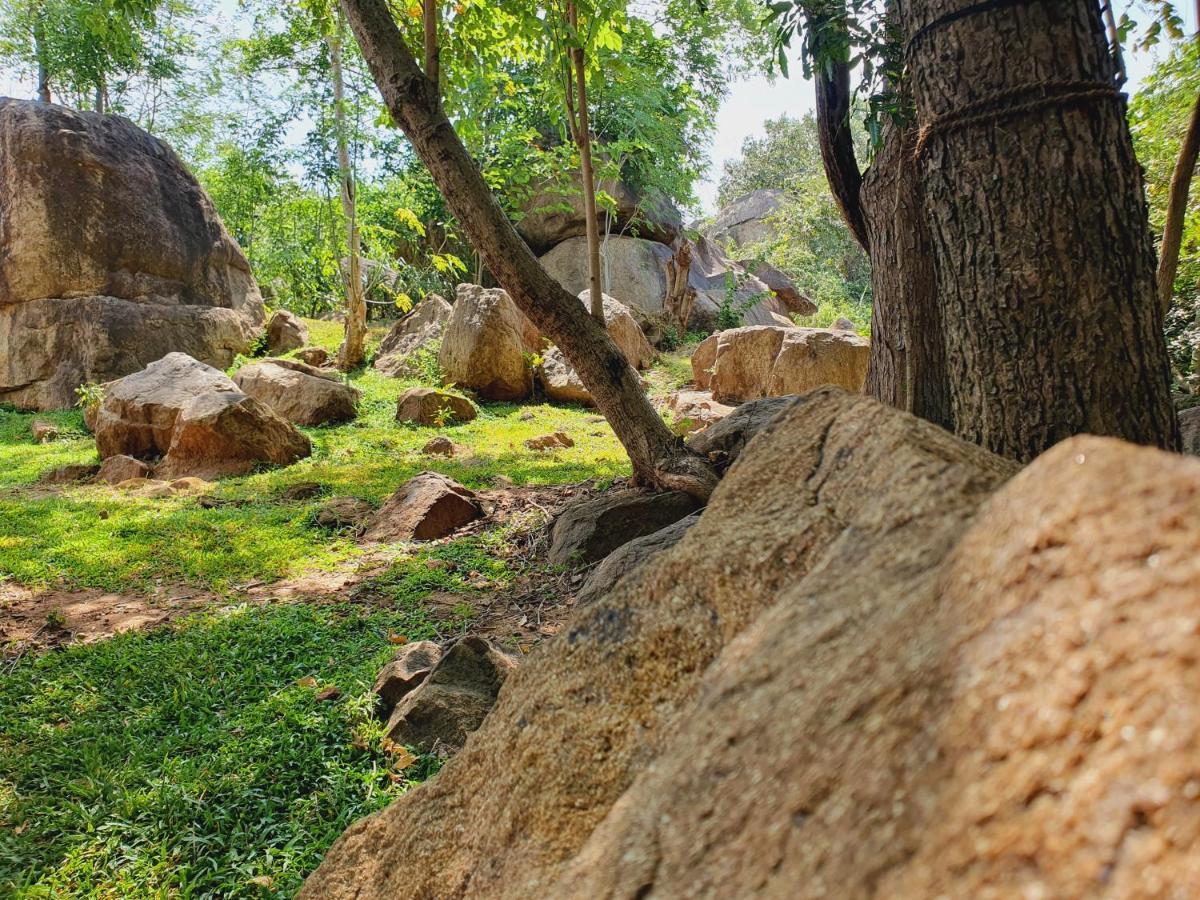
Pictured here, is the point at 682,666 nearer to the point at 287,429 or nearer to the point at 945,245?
the point at 945,245

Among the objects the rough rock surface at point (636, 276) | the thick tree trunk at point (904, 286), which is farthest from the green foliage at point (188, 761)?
the rough rock surface at point (636, 276)

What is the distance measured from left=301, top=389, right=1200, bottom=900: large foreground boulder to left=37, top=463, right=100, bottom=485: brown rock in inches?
297

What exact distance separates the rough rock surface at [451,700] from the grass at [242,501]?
7.38 feet

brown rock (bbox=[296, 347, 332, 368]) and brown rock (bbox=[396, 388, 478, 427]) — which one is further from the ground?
brown rock (bbox=[296, 347, 332, 368])

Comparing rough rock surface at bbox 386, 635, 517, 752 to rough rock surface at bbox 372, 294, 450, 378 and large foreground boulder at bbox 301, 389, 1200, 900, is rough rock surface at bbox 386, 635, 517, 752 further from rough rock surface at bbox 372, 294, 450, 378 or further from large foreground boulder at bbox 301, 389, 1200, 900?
rough rock surface at bbox 372, 294, 450, 378

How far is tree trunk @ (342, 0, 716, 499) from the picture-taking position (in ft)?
15.6

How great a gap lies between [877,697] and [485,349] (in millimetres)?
10450

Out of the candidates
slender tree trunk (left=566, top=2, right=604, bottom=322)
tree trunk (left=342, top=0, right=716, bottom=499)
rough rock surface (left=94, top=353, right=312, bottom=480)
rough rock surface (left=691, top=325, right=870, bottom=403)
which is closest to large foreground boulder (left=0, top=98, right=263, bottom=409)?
rough rock surface (left=94, top=353, right=312, bottom=480)

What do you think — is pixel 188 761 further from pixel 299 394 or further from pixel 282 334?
pixel 282 334

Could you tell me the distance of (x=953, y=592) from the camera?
91 cm

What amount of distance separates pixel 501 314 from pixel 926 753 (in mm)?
10774

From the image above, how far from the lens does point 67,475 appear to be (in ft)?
24.7

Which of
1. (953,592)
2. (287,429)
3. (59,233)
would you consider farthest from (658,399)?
(953,592)

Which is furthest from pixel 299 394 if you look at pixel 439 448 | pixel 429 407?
pixel 439 448
